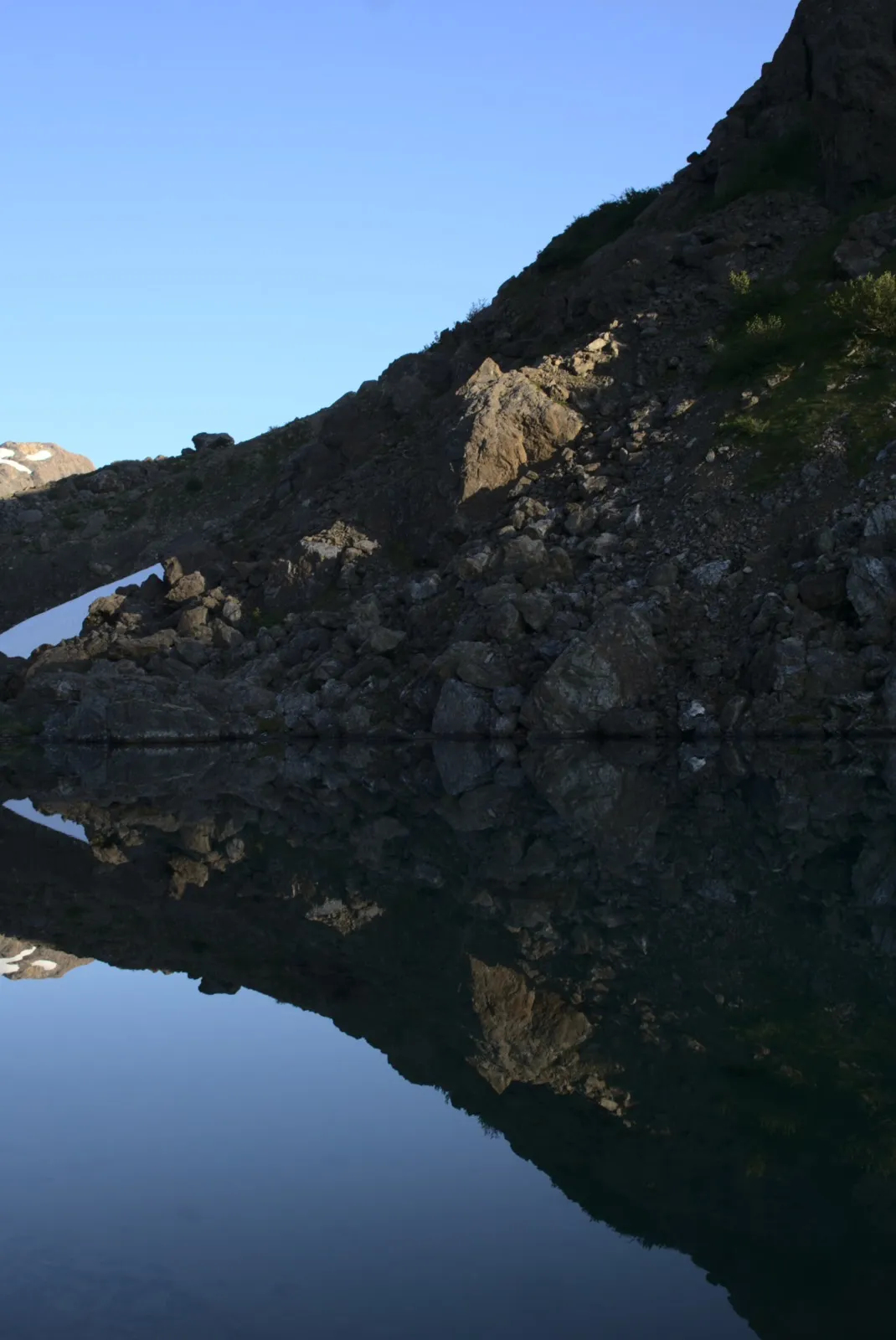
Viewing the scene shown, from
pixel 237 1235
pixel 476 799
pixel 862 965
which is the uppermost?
pixel 476 799

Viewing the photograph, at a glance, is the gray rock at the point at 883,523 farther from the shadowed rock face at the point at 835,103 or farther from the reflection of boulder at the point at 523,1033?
the reflection of boulder at the point at 523,1033

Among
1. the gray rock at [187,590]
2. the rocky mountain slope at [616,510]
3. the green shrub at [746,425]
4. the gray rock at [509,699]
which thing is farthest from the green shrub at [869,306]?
the gray rock at [187,590]

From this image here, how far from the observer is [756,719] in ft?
92.2

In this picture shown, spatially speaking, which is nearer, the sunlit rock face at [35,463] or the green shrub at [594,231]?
the green shrub at [594,231]

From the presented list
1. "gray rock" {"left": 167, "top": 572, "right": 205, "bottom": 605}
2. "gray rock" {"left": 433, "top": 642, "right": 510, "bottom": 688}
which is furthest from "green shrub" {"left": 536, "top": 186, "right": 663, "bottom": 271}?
"gray rock" {"left": 433, "top": 642, "right": 510, "bottom": 688}

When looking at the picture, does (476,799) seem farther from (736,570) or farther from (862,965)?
(736,570)

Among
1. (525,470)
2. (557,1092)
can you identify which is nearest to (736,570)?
(525,470)

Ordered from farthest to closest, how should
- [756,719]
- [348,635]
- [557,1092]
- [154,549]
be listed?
Answer: [154,549], [348,635], [756,719], [557,1092]

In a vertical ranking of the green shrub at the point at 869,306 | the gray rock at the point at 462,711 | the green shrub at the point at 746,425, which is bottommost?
the gray rock at the point at 462,711

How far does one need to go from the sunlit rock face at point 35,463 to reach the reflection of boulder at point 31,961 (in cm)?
10699

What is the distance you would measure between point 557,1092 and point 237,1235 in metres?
2.06

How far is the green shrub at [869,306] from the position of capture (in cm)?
3531

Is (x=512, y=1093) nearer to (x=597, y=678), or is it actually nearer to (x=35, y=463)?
(x=597, y=678)

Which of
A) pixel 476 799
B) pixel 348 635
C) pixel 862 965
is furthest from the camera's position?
pixel 348 635
